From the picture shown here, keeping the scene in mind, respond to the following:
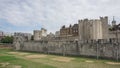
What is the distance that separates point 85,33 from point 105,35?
4.65 metres

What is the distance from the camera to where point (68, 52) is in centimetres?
2527

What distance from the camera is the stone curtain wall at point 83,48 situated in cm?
1911

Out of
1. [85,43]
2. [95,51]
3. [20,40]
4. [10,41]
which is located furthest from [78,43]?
[10,41]

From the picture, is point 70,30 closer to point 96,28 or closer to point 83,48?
point 96,28

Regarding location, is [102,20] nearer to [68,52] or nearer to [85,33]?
[85,33]

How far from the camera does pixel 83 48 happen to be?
22781mm

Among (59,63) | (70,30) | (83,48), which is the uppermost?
(70,30)

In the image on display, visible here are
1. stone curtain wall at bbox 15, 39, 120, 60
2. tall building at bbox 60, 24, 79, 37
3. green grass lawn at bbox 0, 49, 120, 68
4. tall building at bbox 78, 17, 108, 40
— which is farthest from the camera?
tall building at bbox 60, 24, 79, 37

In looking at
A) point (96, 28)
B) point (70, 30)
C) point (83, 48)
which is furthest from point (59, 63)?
point (70, 30)

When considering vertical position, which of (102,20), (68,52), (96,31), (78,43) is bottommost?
(68,52)

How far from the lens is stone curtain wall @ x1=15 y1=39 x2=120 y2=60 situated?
19.1 metres

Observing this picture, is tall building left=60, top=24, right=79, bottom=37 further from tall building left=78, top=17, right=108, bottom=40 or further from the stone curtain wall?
the stone curtain wall

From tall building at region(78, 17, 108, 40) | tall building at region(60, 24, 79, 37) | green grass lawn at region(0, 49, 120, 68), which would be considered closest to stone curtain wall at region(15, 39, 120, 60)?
green grass lawn at region(0, 49, 120, 68)

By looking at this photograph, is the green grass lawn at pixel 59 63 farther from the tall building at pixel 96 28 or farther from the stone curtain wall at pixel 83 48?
the tall building at pixel 96 28
